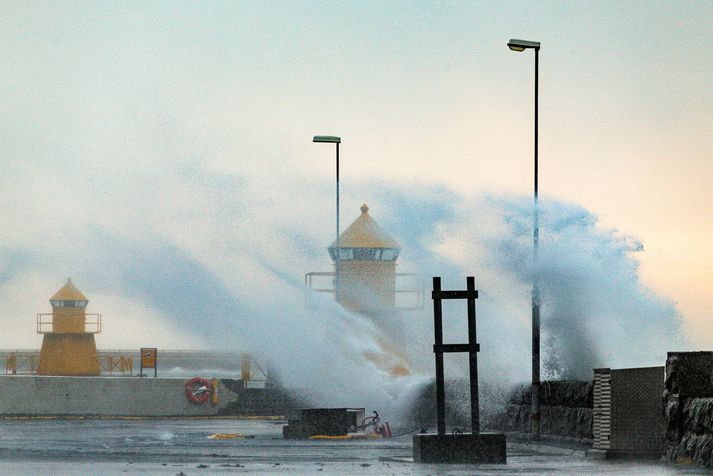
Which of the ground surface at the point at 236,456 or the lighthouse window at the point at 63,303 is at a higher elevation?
the lighthouse window at the point at 63,303

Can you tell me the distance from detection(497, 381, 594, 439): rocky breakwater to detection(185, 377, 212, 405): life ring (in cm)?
2140

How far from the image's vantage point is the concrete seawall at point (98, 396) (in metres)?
54.6

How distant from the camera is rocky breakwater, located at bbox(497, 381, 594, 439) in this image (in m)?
29.0

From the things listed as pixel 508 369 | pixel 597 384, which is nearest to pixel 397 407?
pixel 508 369

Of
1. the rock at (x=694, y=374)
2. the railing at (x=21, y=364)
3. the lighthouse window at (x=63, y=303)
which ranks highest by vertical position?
the lighthouse window at (x=63, y=303)

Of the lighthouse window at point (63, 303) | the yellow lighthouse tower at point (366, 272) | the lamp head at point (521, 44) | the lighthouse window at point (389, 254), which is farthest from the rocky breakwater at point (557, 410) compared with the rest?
the lighthouse window at point (63, 303)

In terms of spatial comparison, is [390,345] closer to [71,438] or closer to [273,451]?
[71,438]

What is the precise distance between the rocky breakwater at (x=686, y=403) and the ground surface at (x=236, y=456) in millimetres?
421

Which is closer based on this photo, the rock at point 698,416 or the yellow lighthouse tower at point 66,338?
the rock at point 698,416

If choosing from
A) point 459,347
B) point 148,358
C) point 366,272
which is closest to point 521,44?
point 459,347

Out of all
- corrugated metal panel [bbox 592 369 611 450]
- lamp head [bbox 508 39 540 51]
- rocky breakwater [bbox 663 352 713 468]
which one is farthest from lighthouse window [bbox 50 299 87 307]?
rocky breakwater [bbox 663 352 713 468]

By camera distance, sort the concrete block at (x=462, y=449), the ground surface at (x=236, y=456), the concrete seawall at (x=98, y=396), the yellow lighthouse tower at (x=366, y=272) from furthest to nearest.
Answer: the yellow lighthouse tower at (x=366, y=272), the concrete seawall at (x=98, y=396), the concrete block at (x=462, y=449), the ground surface at (x=236, y=456)

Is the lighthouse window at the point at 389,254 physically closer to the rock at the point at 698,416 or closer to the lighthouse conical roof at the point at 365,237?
the lighthouse conical roof at the point at 365,237

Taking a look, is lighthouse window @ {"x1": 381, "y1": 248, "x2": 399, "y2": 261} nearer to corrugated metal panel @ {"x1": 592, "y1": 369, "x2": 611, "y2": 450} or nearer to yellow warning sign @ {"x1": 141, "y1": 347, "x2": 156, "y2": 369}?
yellow warning sign @ {"x1": 141, "y1": 347, "x2": 156, "y2": 369}
